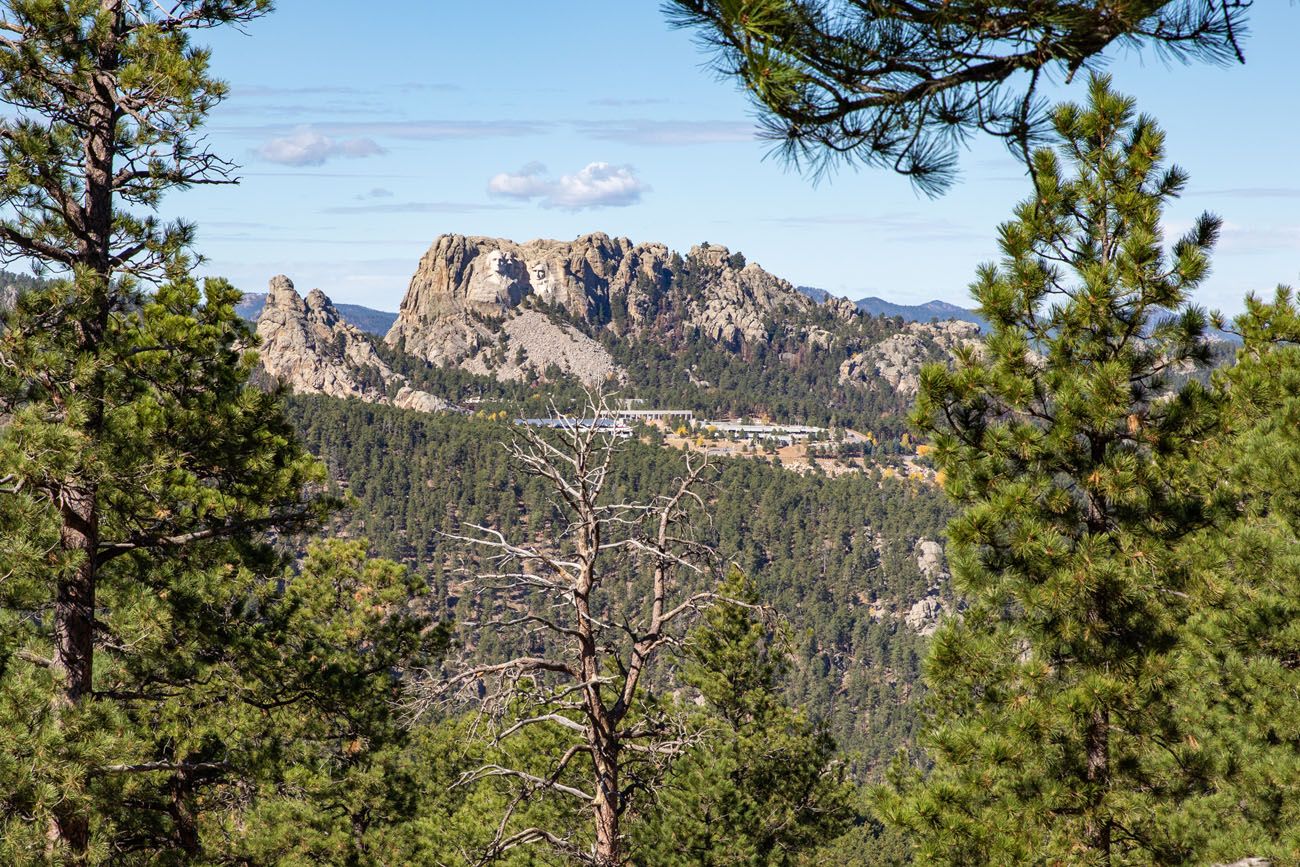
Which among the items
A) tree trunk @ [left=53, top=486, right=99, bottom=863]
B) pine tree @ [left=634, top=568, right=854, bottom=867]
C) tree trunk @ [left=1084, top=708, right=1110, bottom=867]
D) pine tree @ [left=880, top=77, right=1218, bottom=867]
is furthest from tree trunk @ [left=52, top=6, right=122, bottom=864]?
pine tree @ [left=634, top=568, right=854, bottom=867]

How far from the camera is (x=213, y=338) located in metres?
10.2

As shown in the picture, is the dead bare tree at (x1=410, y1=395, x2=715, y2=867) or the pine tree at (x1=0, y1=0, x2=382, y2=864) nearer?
the pine tree at (x1=0, y1=0, x2=382, y2=864)

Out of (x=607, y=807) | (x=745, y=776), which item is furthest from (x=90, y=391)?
(x=745, y=776)

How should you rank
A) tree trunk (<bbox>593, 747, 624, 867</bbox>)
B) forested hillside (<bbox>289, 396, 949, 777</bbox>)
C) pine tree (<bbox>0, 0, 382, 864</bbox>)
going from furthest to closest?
forested hillside (<bbox>289, 396, 949, 777</bbox>) → tree trunk (<bbox>593, 747, 624, 867</bbox>) → pine tree (<bbox>0, 0, 382, 864</bbox>)

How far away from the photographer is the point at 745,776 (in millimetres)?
22859

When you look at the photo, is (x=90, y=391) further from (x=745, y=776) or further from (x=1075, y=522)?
(x=745, y=776)

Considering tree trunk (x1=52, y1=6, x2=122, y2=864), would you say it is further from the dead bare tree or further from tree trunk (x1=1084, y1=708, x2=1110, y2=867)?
tree trunk (x1=1084, y1=708, x2=1110, y2=867)

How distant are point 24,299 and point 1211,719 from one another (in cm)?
1127

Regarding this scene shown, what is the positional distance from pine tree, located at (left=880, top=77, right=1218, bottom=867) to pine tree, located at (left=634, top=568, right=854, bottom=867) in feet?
32.0

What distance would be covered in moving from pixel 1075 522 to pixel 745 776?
15551 millimetres

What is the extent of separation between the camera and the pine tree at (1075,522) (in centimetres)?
848

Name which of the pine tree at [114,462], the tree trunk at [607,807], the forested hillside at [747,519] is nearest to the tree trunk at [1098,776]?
the tree trunk at [607,807]

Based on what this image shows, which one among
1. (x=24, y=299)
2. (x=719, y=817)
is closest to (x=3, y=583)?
(x=24, y=299)

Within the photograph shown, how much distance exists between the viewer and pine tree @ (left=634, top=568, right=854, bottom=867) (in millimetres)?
19359
